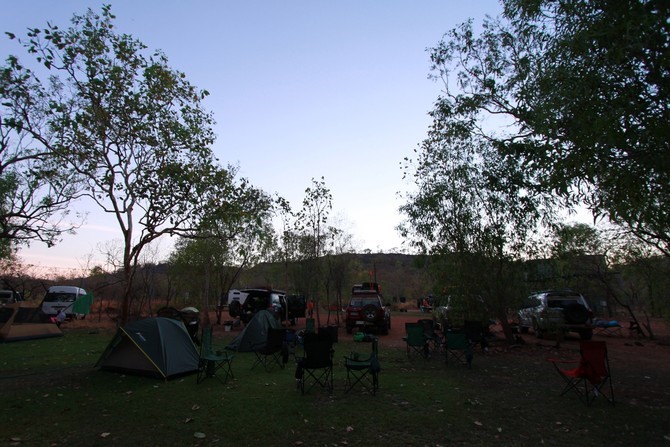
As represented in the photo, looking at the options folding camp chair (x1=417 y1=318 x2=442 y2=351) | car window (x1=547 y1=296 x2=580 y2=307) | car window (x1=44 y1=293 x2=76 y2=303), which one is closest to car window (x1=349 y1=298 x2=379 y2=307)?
folding camp chair (x1=417 y1=318 x2=442 y2=351)

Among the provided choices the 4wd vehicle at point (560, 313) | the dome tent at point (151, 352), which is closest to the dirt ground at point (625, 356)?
the 4wd vehicle at point (560, 313)

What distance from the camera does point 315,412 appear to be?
5586 mm

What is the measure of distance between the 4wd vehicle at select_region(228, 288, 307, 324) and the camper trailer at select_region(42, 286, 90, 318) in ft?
24.4

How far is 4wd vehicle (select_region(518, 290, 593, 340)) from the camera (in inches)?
499

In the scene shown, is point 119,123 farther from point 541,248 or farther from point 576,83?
point 541,248

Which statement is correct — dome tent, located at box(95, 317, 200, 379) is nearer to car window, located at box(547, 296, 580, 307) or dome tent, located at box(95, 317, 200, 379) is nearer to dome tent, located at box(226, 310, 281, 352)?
dome tent, located at box(226, 310, 281, 352)

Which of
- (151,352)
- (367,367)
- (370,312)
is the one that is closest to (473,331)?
(367,367)

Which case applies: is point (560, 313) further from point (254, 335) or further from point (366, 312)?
point (254, 335)

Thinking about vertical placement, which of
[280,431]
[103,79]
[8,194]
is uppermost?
[103,79]

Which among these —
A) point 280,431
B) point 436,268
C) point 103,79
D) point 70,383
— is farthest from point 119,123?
point 436,268

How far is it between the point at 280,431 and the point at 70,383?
488cm

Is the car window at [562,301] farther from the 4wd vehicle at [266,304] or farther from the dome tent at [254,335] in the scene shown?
the 4wd vehicle at [266,304]

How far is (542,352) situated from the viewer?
1113 centimetres

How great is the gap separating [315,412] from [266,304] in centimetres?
1247
